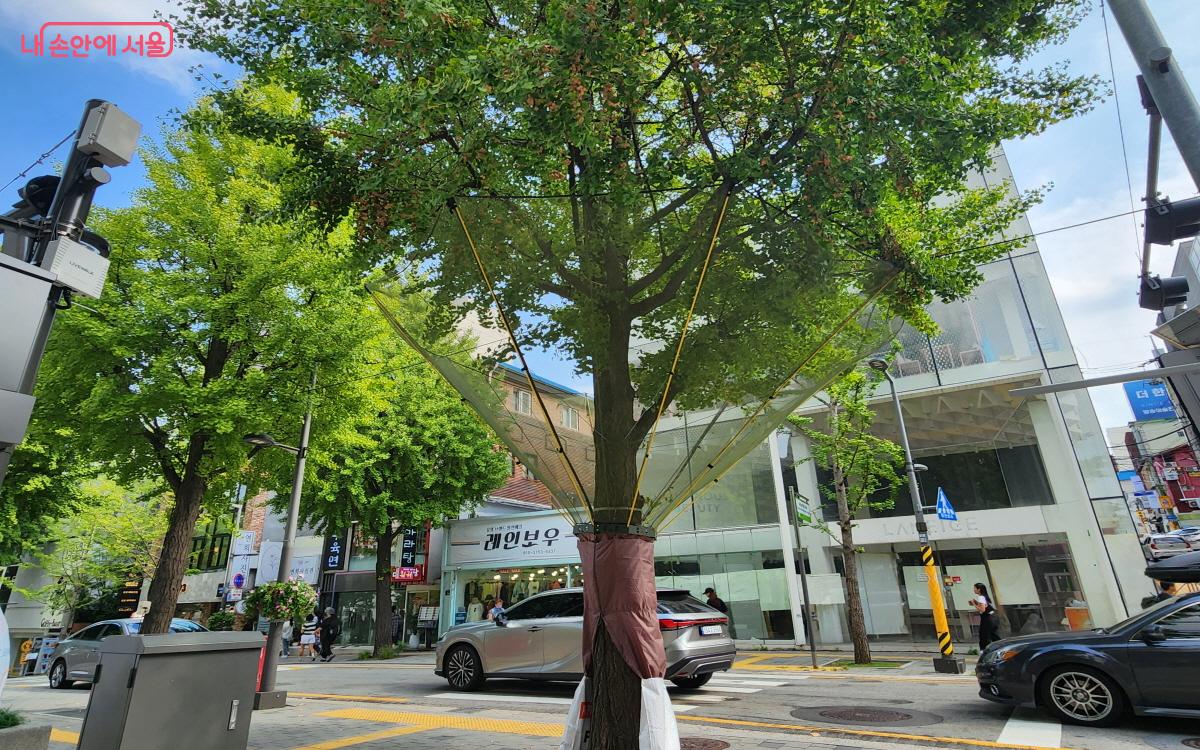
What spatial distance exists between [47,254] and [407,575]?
23228 mm

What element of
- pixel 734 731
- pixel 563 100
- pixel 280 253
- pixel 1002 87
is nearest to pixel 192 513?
pixel 280 253

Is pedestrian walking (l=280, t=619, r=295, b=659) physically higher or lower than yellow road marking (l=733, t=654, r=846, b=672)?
higher

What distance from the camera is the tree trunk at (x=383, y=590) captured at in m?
21.8

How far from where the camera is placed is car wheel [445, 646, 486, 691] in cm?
1050

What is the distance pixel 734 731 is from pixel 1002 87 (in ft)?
24.4

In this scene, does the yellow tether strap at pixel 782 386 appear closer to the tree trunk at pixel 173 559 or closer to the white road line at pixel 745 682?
the white road line at pixel 745 682

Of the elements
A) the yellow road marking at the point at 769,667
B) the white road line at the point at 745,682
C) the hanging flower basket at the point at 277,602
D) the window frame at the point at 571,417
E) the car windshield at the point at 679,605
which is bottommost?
the yellow road marking at the point at 769,667

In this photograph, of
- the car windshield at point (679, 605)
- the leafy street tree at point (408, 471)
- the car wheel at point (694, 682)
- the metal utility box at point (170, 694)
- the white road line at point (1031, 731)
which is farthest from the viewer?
the leafy street tree at point (408, 471)

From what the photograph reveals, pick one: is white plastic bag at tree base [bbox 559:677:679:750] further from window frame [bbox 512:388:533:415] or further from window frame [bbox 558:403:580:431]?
window frame [bbox 512:388:533:415]

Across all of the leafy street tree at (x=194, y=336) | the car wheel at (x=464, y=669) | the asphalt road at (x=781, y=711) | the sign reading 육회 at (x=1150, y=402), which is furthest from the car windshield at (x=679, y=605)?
the sign reading 육회 at (x=1150, y=402)

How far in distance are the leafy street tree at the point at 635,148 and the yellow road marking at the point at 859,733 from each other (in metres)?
3.64

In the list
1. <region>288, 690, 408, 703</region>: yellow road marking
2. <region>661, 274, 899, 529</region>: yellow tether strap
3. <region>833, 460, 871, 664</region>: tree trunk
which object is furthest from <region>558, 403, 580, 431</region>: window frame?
<region>833, 460, 871, 664</region>: tree trunk

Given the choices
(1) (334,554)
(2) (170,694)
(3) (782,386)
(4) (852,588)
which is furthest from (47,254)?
(1) (334,554)

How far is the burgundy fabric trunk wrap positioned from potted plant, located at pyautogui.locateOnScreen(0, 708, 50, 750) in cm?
358
